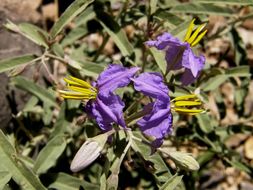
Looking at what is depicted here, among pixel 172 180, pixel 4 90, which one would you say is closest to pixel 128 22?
pixel 4 90

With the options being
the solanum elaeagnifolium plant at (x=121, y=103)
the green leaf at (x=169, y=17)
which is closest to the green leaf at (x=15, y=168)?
the solanum elaeagnifolium plant at (x=121, y=103)

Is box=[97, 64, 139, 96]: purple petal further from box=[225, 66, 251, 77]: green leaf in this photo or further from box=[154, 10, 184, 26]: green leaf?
box=[225, 66, 251, 77]: green leaf

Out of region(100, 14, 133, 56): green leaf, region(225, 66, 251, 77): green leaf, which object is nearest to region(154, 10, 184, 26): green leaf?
region(100, 14, 133, 56): green leaf

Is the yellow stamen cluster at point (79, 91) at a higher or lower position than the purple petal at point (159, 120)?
higher

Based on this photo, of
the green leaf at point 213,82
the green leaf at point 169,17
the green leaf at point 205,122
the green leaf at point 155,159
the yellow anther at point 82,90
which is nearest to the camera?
the yellow anther at point 82,90

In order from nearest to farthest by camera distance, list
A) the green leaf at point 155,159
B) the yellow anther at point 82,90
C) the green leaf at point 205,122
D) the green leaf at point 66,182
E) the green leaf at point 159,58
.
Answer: the yellow anther at point 82,90, the green leaf at point 155,159, the green leaf at point 159,58, the green leaf at point 66,182, the green leaf at point 205,122

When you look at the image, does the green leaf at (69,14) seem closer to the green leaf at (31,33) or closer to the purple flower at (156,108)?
the green leaf at (31,33)

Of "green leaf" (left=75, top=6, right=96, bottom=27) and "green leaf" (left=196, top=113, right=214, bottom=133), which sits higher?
"green leaf" (left=75, top=6, right=96, bottom=27)
